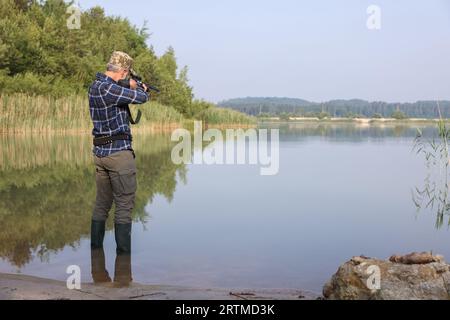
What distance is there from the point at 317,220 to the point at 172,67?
55497 millimetres

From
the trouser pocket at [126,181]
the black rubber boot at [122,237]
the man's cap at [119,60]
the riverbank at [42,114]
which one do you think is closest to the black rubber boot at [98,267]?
the black rubber boot at [122,237]

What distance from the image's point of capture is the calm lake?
5055 millimetres

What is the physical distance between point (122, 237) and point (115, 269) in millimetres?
499

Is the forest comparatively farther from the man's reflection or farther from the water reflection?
the man's reflection

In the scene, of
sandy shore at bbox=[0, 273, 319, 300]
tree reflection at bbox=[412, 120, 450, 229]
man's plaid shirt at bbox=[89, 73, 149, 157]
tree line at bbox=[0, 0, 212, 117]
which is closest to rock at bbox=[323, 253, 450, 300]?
sandy shore at bbox=[0, 273, 319, 300]

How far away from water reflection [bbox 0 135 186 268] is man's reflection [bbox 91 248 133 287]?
0.48 m

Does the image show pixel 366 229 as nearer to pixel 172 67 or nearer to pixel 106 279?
pixel 106 279

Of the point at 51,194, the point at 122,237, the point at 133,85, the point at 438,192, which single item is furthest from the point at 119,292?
the point at 438,192

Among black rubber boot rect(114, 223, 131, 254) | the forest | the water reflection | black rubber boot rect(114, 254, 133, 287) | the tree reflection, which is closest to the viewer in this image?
black rubber boot rect(114, 254, 133, 287)

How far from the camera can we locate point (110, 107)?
17.0 feet

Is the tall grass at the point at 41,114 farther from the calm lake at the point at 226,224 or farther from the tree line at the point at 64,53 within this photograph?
the calm lake at the point at 226,224

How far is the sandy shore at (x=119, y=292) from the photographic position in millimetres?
3838
